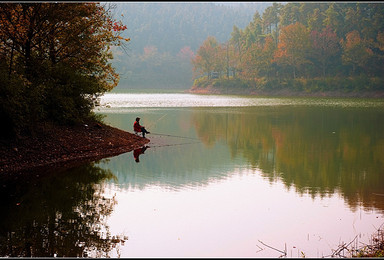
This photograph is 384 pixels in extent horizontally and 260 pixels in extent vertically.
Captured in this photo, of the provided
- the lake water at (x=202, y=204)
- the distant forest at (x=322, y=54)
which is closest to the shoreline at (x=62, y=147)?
Answer: the lake water at (x=202, y=204)

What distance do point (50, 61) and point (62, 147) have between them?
431 centimetres

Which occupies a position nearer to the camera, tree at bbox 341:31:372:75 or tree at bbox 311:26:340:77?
tree at bbox 341:31:372:75

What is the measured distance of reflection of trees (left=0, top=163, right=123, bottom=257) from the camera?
870cm

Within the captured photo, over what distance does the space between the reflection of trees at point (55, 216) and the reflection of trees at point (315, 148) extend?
6.32 m

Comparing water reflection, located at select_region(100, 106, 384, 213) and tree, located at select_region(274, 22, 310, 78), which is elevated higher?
tree, located at select_region(274, 22, 310, 78)

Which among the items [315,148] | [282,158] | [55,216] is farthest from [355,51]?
[55,216]

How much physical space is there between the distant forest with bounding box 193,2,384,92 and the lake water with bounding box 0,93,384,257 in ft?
232

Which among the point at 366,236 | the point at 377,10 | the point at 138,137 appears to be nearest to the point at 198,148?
the point at 138,137

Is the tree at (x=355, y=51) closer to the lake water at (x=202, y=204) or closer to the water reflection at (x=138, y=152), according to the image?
the lake water at (x=202, y=204)

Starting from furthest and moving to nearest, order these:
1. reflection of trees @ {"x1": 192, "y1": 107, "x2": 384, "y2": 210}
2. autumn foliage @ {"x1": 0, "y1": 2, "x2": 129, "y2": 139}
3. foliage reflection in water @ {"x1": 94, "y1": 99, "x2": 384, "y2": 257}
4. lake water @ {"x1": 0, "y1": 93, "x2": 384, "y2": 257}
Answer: autumn foliage @ {"x1": 0, "y1": 2, "x2": 129, "y2": 139} < reflection of trees @ {"x1": 192, "y1": 107, "x2": 384, "y2": 210} < foliage reflection in water @ {"x1": 94, "y1": 99, "x2": 384, "y2": 257} < lake water @ {"x1": 0, "y1": 93, "x2": 384, "y2": 257}

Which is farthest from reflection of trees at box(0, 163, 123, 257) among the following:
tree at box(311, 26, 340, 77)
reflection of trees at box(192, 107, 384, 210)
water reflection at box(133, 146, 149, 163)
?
tree at box(311, 26, 340, 77)

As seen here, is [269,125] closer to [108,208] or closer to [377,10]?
[108,208]

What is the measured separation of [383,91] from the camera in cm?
8050

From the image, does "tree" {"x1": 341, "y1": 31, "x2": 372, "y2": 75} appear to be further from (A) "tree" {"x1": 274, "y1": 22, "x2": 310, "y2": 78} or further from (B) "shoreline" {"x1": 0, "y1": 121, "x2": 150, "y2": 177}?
(B) "shoreline" {"x1": 0, "y1": 121, "x2": 150, "y2": 177}
